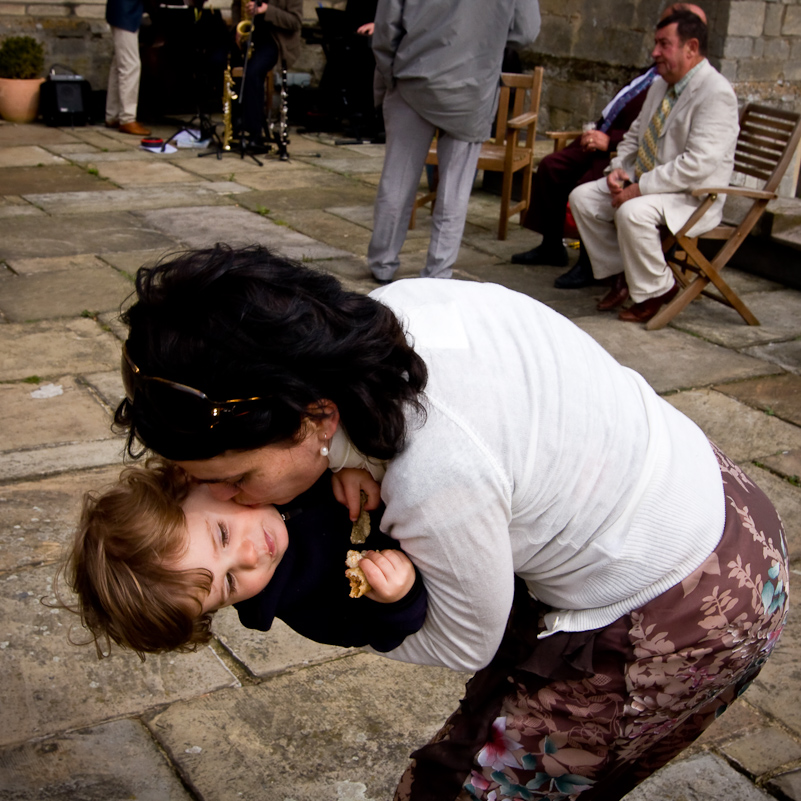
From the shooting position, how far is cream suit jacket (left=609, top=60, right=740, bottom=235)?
509cm

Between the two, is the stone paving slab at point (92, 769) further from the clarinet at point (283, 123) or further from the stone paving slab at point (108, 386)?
the clarinet at point (283, 123)

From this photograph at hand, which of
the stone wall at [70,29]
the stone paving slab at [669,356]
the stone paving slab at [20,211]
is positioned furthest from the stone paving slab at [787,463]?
the stone wall at [70,29]

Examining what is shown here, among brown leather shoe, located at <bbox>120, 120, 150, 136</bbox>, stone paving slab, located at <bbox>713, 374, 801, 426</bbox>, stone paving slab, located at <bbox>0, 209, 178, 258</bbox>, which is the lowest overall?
stone paving slab, located at <bbox>713, 374, 801, 426</bbox>

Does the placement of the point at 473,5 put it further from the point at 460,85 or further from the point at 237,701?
the point at 237,701

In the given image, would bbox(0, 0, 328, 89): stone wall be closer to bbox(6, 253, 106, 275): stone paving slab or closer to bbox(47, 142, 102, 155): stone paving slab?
bbox(47, 142, 102, 155): stone paving slab

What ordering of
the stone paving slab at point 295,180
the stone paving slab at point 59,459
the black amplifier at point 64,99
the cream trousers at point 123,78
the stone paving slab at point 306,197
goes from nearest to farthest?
the stone paving slab at point 59,459 → the stone paving slab at point 306,197 → the stone paving slab at point 295,180 → the cream trousers at point 123,78 → the black amplifier at point 64,99

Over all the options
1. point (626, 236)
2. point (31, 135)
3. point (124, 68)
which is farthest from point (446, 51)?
point (31, 135)

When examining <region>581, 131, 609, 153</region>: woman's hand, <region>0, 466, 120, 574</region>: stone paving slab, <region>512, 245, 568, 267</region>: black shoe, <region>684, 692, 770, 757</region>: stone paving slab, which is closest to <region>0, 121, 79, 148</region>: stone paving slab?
<region>512, 245, 568, 267</region>: black shoe

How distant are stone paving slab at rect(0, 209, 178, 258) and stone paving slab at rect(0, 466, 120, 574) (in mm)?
2952

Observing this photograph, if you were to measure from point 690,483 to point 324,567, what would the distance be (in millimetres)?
561

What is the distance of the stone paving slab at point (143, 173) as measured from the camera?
311 inches

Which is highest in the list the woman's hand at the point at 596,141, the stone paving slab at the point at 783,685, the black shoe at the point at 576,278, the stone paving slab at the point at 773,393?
the woman's hand at the point at 596,141

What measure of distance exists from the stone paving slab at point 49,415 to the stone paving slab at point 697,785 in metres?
2.31

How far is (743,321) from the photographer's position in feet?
18.0
